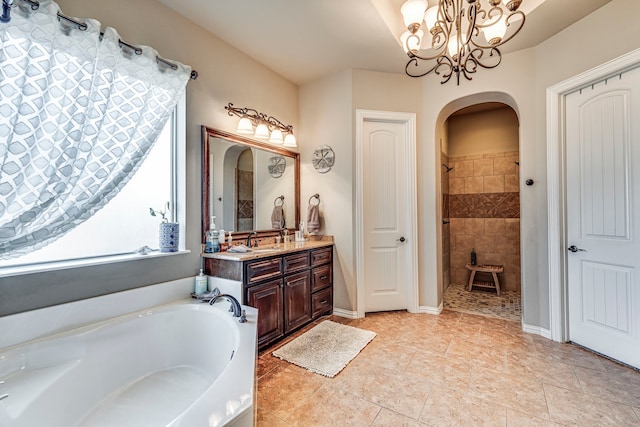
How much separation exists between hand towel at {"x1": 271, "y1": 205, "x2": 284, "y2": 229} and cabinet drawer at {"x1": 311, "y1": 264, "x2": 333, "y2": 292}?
669 mm

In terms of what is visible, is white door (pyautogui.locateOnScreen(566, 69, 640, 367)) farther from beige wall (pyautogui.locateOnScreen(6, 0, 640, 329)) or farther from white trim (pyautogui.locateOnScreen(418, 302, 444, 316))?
white trim (pyautogui.locateOnScreen(418, 302, 444, 316))

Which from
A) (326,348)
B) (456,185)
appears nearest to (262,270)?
(326,348)

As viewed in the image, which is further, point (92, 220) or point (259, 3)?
point (259, 3)

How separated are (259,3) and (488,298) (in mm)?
4179

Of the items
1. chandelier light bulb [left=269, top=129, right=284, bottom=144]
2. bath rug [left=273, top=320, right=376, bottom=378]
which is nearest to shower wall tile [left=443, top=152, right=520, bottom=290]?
bath rug [left=273, top=320, right=376, bottom=378]

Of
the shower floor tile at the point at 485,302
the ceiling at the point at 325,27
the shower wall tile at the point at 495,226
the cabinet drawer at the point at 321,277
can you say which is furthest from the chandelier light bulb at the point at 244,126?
the shower wall tile at the point at 495,226

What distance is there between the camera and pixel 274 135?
2.94 m

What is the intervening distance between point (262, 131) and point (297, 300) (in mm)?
1709

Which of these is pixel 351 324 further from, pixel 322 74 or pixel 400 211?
pixel 322 74

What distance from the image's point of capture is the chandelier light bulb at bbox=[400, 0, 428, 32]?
1.64m

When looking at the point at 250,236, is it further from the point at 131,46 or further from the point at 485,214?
the point at 485,214

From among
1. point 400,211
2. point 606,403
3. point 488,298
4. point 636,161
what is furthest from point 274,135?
point 488,298

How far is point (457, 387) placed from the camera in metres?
1.80

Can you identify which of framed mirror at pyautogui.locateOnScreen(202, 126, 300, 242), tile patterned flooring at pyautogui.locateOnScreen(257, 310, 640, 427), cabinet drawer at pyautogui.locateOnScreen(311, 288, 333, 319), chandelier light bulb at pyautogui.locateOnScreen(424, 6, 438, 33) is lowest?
tile patterned flooring at pyautogui.locateOnScreen(257, 310, 640, 427)
